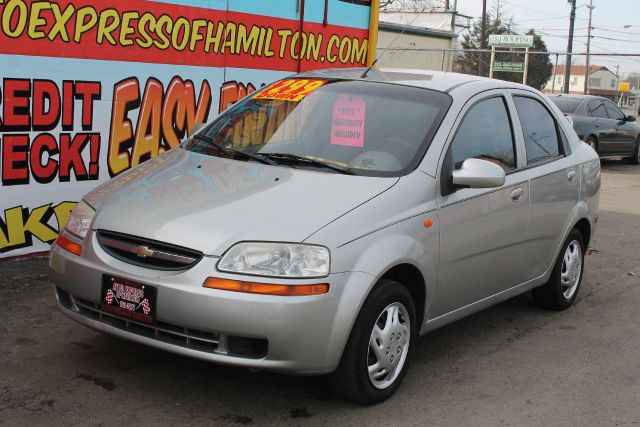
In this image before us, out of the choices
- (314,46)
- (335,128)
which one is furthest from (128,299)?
(314,46)

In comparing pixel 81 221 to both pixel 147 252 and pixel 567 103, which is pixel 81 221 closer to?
pixel 147 252

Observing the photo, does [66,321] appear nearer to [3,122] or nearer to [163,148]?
[3,122]

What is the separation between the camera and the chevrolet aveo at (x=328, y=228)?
3604 mm

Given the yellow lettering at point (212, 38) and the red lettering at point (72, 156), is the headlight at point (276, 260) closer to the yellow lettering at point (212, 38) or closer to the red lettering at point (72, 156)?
the red lettering at point (72, 156)

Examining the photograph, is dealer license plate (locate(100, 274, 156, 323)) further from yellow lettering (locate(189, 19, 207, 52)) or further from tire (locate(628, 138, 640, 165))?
tire (locate(628, 138, 640, 165))

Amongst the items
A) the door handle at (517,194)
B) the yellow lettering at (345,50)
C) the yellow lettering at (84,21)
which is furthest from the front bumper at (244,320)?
the yellow lettering at (345,50)

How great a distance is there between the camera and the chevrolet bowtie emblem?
3693 mm

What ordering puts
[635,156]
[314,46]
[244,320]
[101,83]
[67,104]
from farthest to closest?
[635,156]
[314,46]
[101,83]
[67,104]
[244,320]

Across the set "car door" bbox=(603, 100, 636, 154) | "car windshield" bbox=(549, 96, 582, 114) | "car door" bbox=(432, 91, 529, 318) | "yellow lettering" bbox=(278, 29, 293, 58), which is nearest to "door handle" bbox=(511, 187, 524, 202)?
"car door" bbox=(432, 91, 529, 318)

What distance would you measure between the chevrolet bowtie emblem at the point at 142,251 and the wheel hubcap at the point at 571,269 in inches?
133

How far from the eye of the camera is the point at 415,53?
20.3 meters

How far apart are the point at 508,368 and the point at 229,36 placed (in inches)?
176

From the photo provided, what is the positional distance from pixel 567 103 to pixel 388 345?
14522 millimetres

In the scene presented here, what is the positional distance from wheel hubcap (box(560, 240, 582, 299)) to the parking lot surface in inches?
10.8
